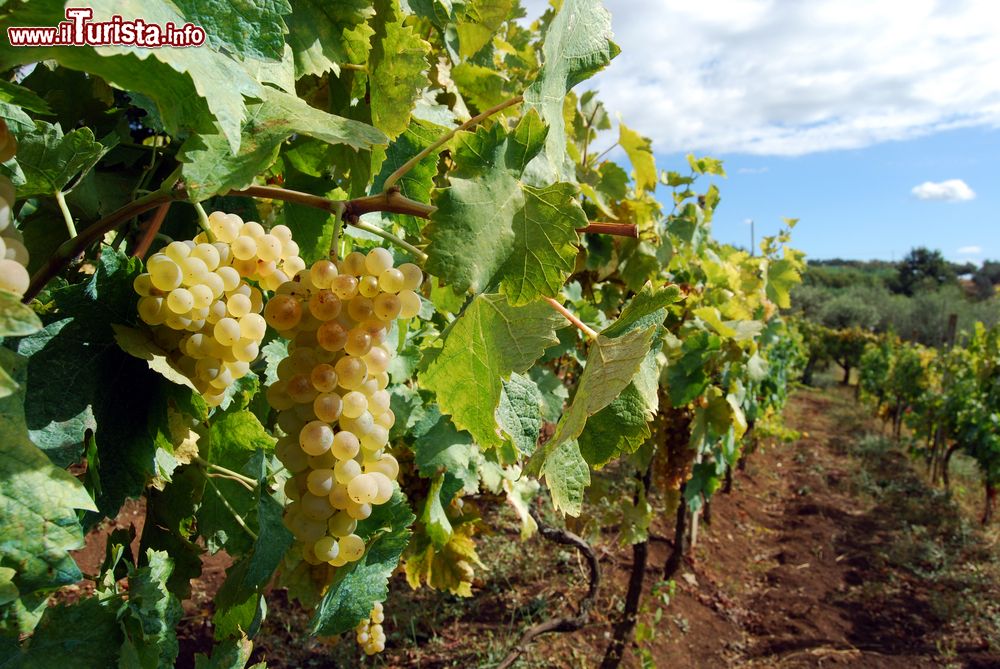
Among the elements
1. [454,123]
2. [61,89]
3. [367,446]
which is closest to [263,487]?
[367,446]

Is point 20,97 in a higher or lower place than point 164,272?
higher

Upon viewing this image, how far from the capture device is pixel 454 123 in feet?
5.45

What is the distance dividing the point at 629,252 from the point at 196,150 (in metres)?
2.96

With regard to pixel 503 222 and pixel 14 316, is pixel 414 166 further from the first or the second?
pixel 14 316

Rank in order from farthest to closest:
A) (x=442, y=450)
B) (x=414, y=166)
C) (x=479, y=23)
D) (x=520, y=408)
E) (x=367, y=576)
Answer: (x=442, y=450) → (x=479, y=23) → (x=520, y=408) → (x=414, y=166) → (x=367, y=576)

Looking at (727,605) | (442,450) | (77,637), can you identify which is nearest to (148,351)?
(77,637)

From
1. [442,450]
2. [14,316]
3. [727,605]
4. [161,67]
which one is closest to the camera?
[14,316]

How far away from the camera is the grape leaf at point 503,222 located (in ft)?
2.60

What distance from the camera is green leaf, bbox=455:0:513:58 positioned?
173 centimetres

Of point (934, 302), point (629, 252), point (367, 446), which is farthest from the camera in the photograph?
point (934, 302)

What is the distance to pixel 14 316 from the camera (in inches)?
18.2

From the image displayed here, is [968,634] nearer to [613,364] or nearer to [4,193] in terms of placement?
[613,364]

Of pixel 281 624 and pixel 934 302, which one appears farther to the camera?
pixel 934 302

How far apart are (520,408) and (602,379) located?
64 cm
